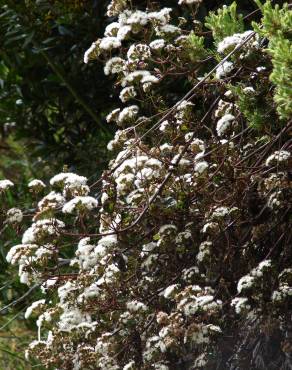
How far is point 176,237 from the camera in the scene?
113 inches

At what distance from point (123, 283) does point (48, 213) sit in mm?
422

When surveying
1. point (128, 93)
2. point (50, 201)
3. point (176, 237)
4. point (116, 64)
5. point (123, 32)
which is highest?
point (123, 32)

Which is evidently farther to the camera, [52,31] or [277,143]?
[52,31]

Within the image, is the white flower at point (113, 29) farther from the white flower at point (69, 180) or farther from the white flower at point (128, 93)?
the white flower at point (69, 180)

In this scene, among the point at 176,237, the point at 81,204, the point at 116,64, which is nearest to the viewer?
the point at 81,204

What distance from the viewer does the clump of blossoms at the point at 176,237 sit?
2748 mm

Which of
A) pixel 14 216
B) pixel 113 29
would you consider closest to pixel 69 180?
pixel 14 216

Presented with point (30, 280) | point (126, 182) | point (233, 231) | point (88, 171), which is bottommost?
point (88, 171)

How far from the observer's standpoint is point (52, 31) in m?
4.71

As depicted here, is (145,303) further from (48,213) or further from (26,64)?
(26,64)

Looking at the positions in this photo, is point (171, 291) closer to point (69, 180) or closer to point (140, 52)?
point (69, 180)

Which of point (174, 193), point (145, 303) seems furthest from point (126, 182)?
point (145, 303)

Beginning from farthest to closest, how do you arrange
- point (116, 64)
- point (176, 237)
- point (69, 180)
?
point (116, 64), point (176, 237), point (69, 180)

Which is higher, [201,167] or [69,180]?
[69,180]
